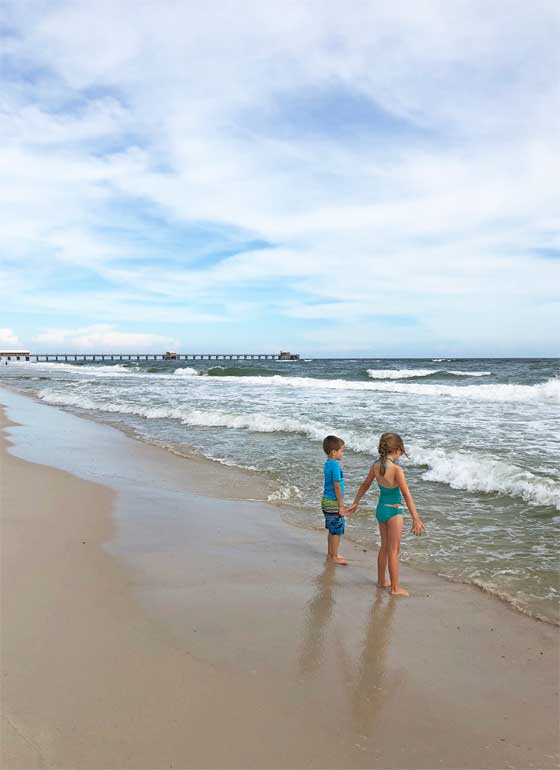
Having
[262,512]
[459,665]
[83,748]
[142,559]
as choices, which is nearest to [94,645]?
[83,748]

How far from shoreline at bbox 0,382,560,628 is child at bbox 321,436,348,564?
0.68 m

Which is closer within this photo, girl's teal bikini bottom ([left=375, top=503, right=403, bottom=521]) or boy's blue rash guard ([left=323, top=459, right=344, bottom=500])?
girl's teal bikini bottom ([left=375, top=503, right=403, bottom=521])

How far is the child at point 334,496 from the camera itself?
530 cm

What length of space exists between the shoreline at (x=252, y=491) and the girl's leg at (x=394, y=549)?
61 cm

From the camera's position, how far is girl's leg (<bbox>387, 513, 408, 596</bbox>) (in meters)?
4.62

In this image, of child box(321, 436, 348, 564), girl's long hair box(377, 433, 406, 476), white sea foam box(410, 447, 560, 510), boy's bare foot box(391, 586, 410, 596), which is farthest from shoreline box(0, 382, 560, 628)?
white sea foam box(410, 447, 560, 510)

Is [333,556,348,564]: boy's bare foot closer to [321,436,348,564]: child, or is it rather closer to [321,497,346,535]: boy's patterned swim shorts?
[321,436,348,564]: child

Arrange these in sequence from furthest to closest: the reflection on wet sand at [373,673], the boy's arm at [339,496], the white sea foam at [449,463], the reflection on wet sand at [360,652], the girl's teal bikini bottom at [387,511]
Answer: the white sea foam at [449,463] → the boy's arm at [339,496] → the girl's teal bikini bottom at [387,511] → the reflection on wet sand at [360,652] → the reflection on wet sand at [373,673]

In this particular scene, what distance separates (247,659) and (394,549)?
5.73 feet

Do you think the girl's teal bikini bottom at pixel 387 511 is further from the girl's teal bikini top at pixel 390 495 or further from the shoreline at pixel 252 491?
the shoreline at pixel 252 491

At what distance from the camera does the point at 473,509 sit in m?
7.27

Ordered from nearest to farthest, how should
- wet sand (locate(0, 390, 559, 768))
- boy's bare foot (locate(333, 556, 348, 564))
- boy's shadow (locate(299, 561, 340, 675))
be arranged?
wet sand (locate(0, 390, 559, 768)) < boy's shadow (locate(299, 561, 340, 675)) < boy's bare foot (locate(333, 556, 348, 564))

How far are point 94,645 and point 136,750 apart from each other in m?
1.05

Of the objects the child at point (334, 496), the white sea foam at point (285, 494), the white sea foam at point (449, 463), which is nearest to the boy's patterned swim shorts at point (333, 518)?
the child at point (334, 496)
